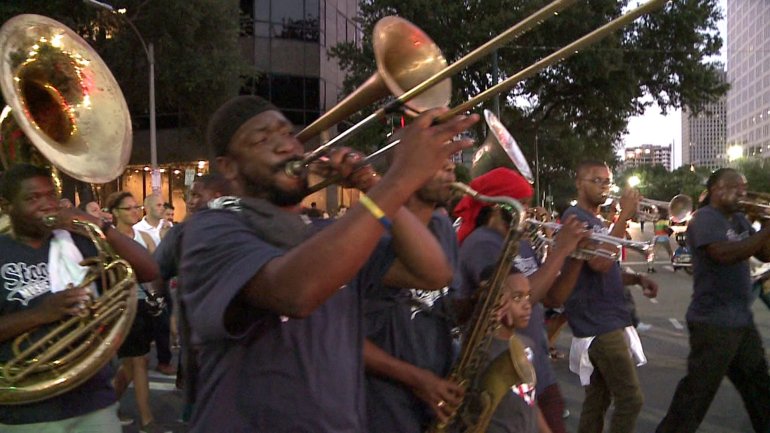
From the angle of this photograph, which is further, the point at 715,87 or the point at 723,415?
the point at 715,87

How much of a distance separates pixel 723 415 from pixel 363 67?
18388mm

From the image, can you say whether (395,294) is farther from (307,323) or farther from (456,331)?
(307,323)

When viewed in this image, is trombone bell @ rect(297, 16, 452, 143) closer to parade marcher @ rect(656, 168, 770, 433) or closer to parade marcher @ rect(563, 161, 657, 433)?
parade marcher @ rect(563, 161, 657, 433)

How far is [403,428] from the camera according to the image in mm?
2666

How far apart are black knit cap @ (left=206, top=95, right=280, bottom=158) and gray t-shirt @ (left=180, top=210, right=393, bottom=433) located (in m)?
0.22

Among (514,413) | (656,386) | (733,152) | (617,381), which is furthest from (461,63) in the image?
(733,152)

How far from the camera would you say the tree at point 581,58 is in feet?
66.0

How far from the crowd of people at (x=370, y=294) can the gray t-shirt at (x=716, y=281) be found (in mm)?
12

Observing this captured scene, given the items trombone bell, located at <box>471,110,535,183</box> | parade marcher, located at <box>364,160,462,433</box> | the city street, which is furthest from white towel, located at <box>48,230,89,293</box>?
the city street

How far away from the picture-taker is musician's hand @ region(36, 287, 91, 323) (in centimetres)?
294

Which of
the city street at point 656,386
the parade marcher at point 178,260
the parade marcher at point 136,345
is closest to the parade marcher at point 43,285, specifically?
the parade marcher at point 178,260

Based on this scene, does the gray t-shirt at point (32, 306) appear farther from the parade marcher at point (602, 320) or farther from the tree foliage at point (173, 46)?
the tree foliage at point (173, 46)

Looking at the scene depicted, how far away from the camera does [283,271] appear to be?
156 cm

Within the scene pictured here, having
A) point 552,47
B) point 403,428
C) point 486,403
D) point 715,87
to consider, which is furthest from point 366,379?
point 715,87
